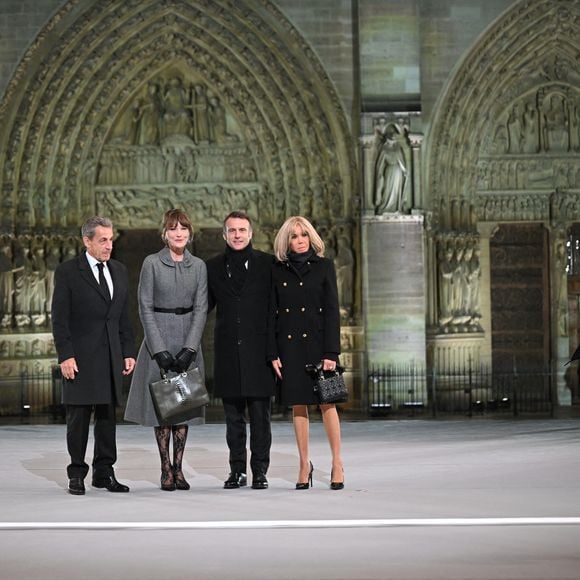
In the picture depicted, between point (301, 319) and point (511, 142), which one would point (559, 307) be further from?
point (301, 319)

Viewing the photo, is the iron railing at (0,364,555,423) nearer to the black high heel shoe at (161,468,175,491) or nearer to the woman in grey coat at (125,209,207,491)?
the woman in grey coat at (125,209,207,491)

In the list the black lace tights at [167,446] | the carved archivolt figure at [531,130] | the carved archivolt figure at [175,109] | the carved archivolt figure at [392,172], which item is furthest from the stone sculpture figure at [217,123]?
the black lace tights at [167,446]

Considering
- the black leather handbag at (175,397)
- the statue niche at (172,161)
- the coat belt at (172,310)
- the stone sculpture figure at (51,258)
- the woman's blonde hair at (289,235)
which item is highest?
the statue niche at (172,161)

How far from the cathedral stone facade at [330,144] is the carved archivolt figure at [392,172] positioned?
3 cm

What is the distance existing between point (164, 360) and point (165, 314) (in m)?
0.34

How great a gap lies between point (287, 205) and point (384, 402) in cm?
324

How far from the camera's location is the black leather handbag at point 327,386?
8.12m

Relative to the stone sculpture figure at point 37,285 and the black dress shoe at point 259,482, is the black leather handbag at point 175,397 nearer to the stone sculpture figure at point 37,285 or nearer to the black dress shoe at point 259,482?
the black dress shoe at point 259,482

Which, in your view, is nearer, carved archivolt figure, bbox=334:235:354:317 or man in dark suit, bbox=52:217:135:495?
man in dark suit, bbox=52:217:135:495

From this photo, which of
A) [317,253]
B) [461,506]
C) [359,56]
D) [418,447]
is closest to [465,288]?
[359,56]

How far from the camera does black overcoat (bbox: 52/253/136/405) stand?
27.3 feet

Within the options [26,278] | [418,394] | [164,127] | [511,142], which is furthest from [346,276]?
[26,278]

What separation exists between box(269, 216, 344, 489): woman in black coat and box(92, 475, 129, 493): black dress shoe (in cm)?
108

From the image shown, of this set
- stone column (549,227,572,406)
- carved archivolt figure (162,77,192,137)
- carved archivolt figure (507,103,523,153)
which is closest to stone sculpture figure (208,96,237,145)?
carved archivolt figure (162,77,192,137)
